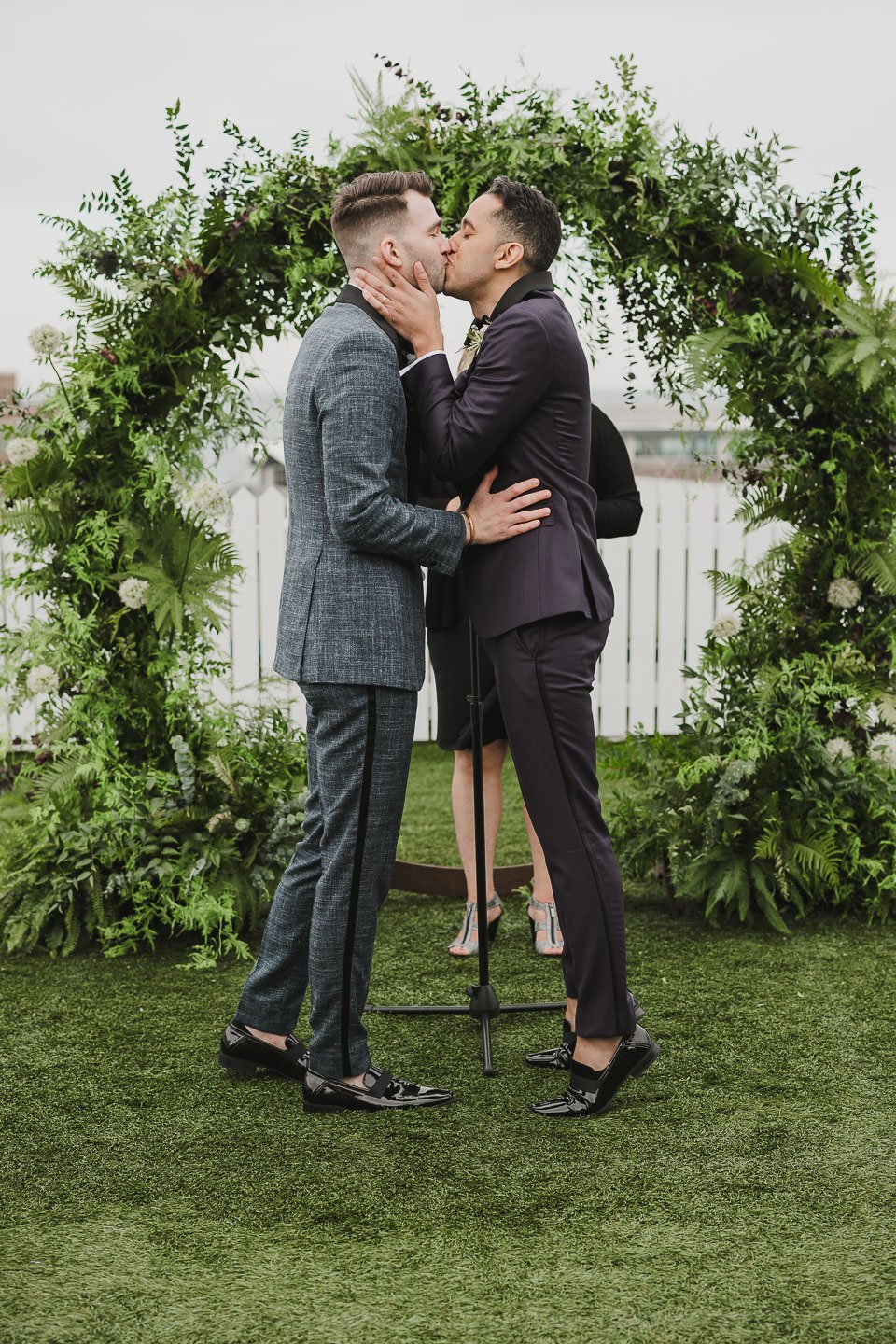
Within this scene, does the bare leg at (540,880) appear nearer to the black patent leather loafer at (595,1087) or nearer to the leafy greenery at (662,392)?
the leafy greenery at (662,392)

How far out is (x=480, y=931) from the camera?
3.25 meters

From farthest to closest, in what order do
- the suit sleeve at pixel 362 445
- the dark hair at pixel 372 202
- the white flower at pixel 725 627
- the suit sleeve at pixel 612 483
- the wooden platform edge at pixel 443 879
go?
the wooden platform edge at pixel 443 879, the white flower at pixel 725 627, the suit sleeve at pixel 612 483, the dark hair at pixel 372 202, the suit sleeve at pixel 362 445

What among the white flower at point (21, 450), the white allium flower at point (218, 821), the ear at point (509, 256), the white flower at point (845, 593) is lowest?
the white allium flower at point (218, 821)

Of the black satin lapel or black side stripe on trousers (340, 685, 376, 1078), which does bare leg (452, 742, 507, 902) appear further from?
the black satin lapel

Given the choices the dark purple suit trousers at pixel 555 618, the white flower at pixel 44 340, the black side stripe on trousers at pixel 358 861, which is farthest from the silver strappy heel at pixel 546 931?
the white flower at pixel 44 340

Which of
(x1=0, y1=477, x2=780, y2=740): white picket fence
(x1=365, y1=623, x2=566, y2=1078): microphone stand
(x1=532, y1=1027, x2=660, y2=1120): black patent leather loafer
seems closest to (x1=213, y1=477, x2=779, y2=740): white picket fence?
(x1=0, y1=477, x2=780, y2=740): white picket fence

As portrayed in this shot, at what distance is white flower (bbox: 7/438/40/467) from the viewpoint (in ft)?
13.1

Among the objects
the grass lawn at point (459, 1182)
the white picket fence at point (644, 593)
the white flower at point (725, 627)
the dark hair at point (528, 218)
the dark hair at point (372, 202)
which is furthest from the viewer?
the white picket fence at point (644, 593)

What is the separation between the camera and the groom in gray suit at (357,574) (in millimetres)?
2625

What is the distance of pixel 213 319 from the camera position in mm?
4051

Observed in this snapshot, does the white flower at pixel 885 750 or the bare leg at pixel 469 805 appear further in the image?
the white flower at pixel 885 750

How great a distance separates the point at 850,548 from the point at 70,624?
8.39 feet

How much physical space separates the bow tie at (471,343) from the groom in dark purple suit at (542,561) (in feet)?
0.61

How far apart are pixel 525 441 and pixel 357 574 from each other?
0.48 metres
